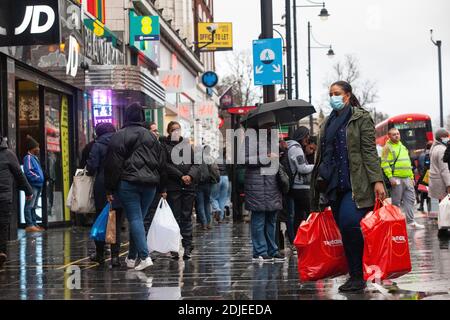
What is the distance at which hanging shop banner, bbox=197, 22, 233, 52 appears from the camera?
35.1 metres

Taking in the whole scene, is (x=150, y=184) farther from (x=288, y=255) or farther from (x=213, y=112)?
(x=213, y=112)

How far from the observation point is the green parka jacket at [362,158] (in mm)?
7371

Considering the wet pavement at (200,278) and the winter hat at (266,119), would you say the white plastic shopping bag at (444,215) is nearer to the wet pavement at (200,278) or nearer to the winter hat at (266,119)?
the wet pavement at (200,278)

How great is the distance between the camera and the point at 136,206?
9.81m

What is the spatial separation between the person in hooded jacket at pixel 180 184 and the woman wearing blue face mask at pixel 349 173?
11.9ft

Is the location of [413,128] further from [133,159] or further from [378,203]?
[378,203]

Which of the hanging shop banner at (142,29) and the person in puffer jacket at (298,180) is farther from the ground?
the hanging shop banner at (142,29)

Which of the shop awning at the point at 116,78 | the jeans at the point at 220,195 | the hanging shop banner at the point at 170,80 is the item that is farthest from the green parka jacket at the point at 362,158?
the hanging shop banner at the point at 170,80

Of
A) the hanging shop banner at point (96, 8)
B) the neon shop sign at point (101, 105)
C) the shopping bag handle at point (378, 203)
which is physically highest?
the hanging shop banner at point (96, 8)

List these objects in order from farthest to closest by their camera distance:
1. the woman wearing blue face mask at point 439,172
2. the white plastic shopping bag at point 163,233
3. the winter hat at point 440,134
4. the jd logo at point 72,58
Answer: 1. the jd logo at point 72,58
2. the winter hat at point 440,134
3. the woman wearing blue face mask at point 439,172
4. the white plastic shopping bag at point 163,233

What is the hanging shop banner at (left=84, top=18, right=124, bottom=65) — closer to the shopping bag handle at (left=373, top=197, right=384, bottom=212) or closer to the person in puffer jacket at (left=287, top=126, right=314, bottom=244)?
the person in puffer jacket at (left=287, top=126, right=314, bottom=244)

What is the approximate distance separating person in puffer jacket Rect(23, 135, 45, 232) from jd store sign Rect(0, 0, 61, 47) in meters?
4.52

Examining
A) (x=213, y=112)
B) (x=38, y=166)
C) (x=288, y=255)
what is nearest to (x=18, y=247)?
(x=38, y=166)

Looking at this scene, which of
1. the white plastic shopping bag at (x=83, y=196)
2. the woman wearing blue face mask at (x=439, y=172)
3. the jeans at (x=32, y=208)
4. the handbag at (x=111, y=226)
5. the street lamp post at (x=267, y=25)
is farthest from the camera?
the jeans at (x=32, y=208)
